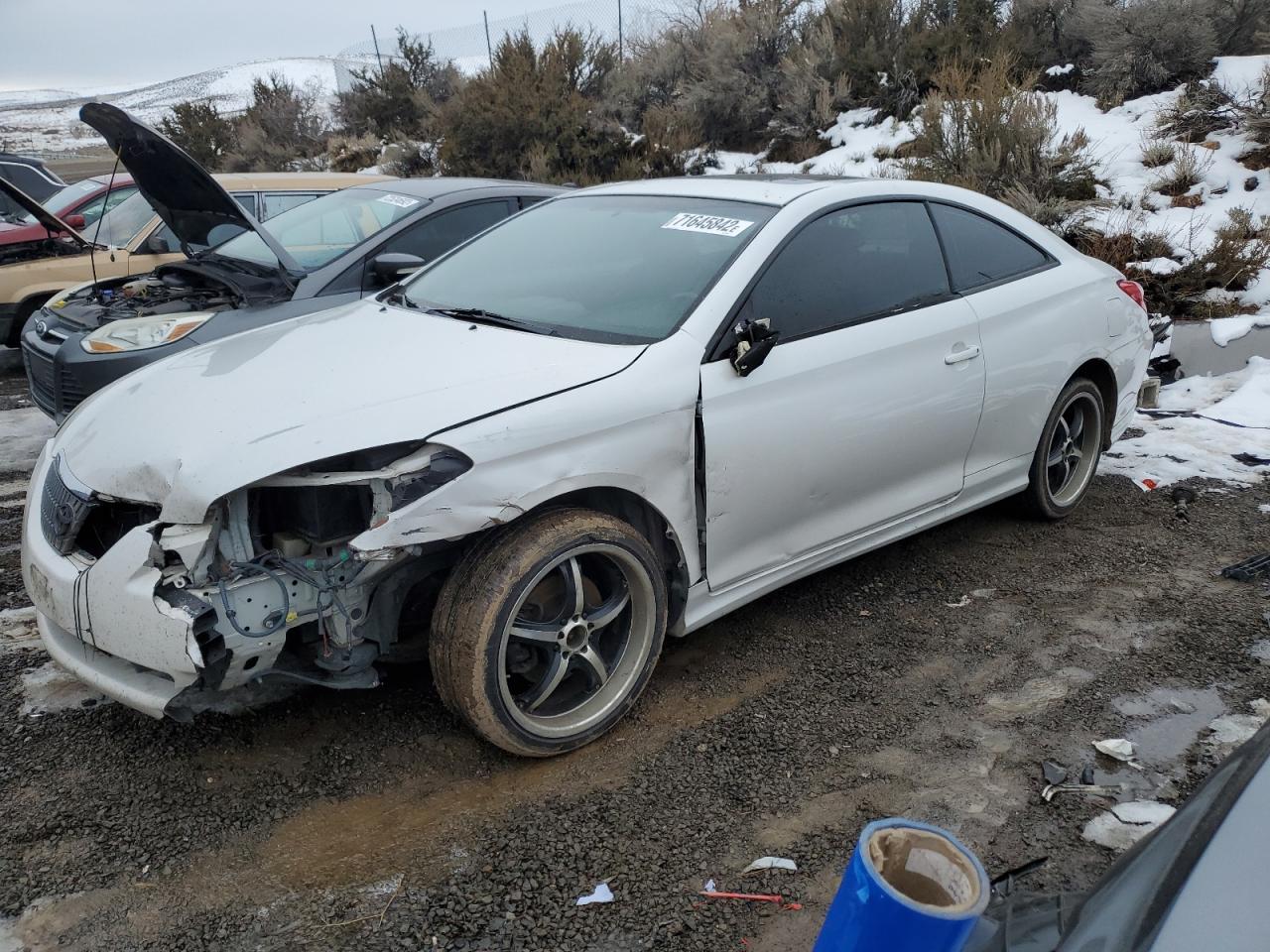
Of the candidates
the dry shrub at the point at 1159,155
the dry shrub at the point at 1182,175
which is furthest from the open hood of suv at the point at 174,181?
the dry shrub at the point at 1159,155

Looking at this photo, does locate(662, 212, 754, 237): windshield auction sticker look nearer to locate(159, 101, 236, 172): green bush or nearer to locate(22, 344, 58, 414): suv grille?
locate(22, 344, 58, 414): suv grille

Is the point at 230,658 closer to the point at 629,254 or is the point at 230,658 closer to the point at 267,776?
the point at 267,776

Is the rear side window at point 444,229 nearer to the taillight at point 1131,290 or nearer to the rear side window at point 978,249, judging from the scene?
the rear side window at point 978,249

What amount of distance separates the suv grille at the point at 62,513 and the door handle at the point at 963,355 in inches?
119

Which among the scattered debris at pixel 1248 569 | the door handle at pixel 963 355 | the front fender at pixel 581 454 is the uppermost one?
the front fender at pixel 581 454

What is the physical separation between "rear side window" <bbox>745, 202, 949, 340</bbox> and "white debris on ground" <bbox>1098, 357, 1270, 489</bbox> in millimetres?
2384

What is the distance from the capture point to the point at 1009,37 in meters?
13.2

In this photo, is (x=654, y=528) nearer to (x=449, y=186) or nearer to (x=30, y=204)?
(x=449, y=186)

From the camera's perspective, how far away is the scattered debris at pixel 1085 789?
2881mm

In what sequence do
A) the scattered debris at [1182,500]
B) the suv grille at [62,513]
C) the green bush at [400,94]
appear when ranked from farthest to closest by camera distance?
1. the green bush at [400,94]
2. the scattered debris at [1182,500]
3. the suv grille at [62,513]

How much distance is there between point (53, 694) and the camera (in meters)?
3.34

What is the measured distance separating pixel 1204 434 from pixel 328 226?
559 centimetres

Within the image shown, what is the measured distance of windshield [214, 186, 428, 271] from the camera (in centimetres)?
601

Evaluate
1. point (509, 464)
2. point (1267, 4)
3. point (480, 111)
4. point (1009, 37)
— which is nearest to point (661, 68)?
point (480, 111)
